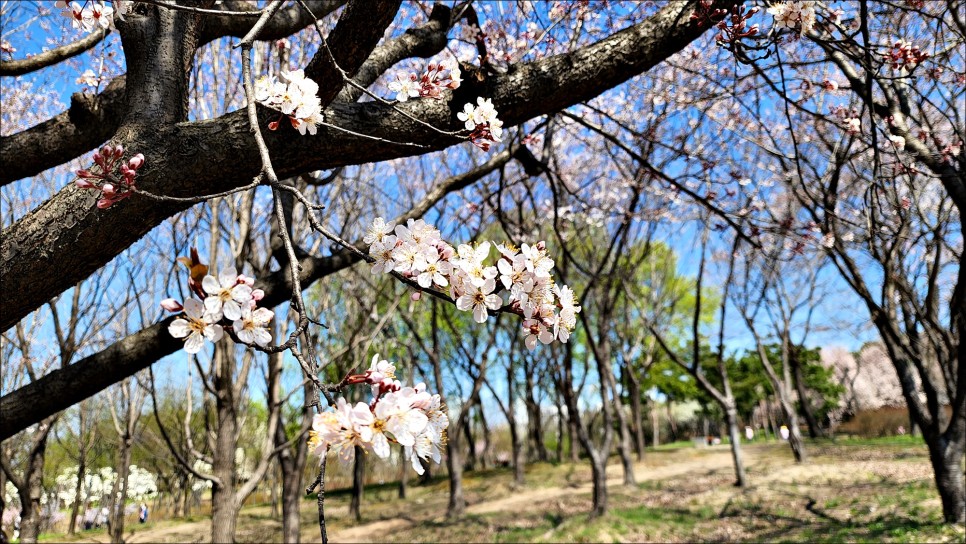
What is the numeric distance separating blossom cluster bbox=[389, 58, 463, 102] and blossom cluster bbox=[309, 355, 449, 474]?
4.21 ft

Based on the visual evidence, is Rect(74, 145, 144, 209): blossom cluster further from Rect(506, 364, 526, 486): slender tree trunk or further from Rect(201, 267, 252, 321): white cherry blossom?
Rect(506, 364, 526, 486): slender tree trunk

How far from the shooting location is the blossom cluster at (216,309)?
2.97ft

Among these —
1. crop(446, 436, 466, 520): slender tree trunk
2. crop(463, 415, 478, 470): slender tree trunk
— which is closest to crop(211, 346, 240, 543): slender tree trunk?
crop(446, 436, 466, 520): slender tree trunk

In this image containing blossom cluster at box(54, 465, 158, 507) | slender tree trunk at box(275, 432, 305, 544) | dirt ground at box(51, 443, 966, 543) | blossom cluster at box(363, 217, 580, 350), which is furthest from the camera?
→ blossom cluster at box(54, 465, 158, 507)

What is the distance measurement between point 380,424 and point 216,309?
338 millimetres

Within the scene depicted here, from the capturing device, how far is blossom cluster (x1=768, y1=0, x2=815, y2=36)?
7.09ft

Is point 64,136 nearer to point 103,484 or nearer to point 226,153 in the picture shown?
point 226,153

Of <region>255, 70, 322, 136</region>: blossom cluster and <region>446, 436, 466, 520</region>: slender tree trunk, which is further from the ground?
<region>255, 70, 322, 136</region>: blossom cluster

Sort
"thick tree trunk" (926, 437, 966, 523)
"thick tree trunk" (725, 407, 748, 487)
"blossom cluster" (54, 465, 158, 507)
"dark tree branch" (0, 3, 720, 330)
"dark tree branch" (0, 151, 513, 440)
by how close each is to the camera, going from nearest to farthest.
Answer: "dark tree branch" (0, 3, 720, 330) → "dark tree branch" (0, 151, 513, 440) → "thick tree trunk" (926, 437, 966, 523) → "thick tree trunk" (725, 407, 748, 487) → "blossom cluster" (54, 465, 158, 507)

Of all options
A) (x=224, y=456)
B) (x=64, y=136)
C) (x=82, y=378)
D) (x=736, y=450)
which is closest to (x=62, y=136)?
(x=64, y=136)

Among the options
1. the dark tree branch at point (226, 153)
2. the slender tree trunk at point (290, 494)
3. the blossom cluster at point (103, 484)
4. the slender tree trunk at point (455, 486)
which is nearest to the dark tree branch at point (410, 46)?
the dark tree branch at point (226, 153)

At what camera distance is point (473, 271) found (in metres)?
1.19

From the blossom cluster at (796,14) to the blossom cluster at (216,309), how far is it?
2315 millimetres

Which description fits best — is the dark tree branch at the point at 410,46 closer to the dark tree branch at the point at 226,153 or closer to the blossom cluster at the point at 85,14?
the dark tree branch at the point at 226,153
